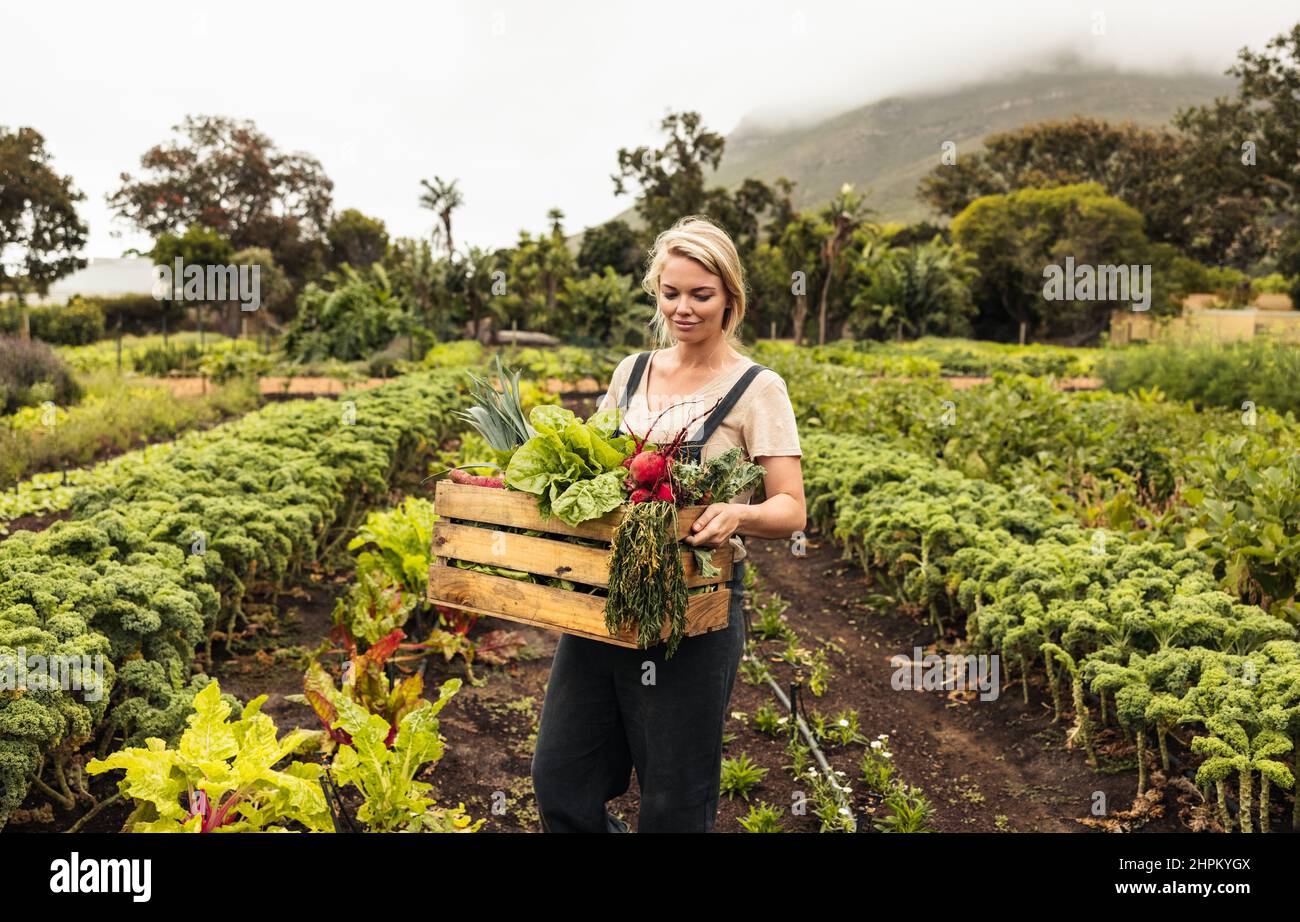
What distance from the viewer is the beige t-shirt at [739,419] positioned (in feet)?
8.10

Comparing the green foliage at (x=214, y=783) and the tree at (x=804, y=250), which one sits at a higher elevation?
the tree at (x=804, y=250)

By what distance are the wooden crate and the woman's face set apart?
0.47 meters

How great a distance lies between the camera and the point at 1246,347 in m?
13.4

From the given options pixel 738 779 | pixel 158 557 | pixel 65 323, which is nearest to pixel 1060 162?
pixel 65 323

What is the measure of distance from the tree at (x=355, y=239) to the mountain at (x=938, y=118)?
86.3 metres

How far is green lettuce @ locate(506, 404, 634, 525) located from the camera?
7.96ft

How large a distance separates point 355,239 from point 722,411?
180 ft

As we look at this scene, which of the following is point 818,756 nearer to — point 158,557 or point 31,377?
point 158,557

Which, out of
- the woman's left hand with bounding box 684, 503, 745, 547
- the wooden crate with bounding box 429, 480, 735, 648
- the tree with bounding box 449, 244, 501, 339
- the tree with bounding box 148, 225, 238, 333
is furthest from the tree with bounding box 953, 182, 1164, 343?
the woman's left hand with bounding box 684, 503, 745, 547

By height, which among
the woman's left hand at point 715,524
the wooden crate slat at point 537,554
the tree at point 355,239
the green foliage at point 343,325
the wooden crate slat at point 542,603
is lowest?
the wooden crate slat at point 542,603

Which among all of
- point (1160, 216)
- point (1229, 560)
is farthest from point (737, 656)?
point (1160, 216)

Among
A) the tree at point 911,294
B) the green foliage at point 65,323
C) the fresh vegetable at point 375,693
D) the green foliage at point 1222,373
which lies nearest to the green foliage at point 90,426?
the fresh vegetable at point 375,693

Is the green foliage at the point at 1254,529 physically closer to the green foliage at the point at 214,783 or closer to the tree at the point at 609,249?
the green foliage at the point at 214,783

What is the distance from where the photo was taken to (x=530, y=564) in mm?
2582
